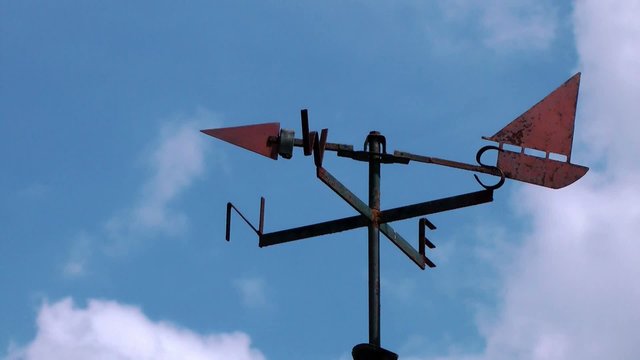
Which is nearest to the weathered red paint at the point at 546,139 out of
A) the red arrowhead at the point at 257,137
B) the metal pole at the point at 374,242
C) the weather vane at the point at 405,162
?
the weather vane at the point at 405,162

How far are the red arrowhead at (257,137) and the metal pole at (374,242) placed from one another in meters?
0.57

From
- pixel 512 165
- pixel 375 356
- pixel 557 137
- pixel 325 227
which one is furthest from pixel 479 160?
pixel 375 356

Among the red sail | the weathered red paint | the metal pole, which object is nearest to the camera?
the metal pole

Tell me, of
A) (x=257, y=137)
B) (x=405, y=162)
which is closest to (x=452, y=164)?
(x=405, y=162)

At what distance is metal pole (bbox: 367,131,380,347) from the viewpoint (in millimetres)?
4828

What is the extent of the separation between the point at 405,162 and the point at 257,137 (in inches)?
35.6

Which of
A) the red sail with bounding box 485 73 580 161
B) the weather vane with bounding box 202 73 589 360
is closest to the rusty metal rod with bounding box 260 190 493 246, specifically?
the weather vane with bounding box 202 73 589 360

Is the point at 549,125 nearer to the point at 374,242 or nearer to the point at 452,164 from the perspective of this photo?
the point at 452,164

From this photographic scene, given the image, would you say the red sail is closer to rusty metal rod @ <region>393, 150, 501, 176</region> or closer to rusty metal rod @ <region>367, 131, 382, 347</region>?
rusty metal rod @ <region>393, 150, 501, 176</region>

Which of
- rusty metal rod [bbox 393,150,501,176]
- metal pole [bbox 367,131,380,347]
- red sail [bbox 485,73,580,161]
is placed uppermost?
red sail [bbox 485,73,580,161]

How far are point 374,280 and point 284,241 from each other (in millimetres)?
785

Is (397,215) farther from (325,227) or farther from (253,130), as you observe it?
(253,130)

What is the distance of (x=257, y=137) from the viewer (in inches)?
217

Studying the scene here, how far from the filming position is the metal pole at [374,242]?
4.83m
